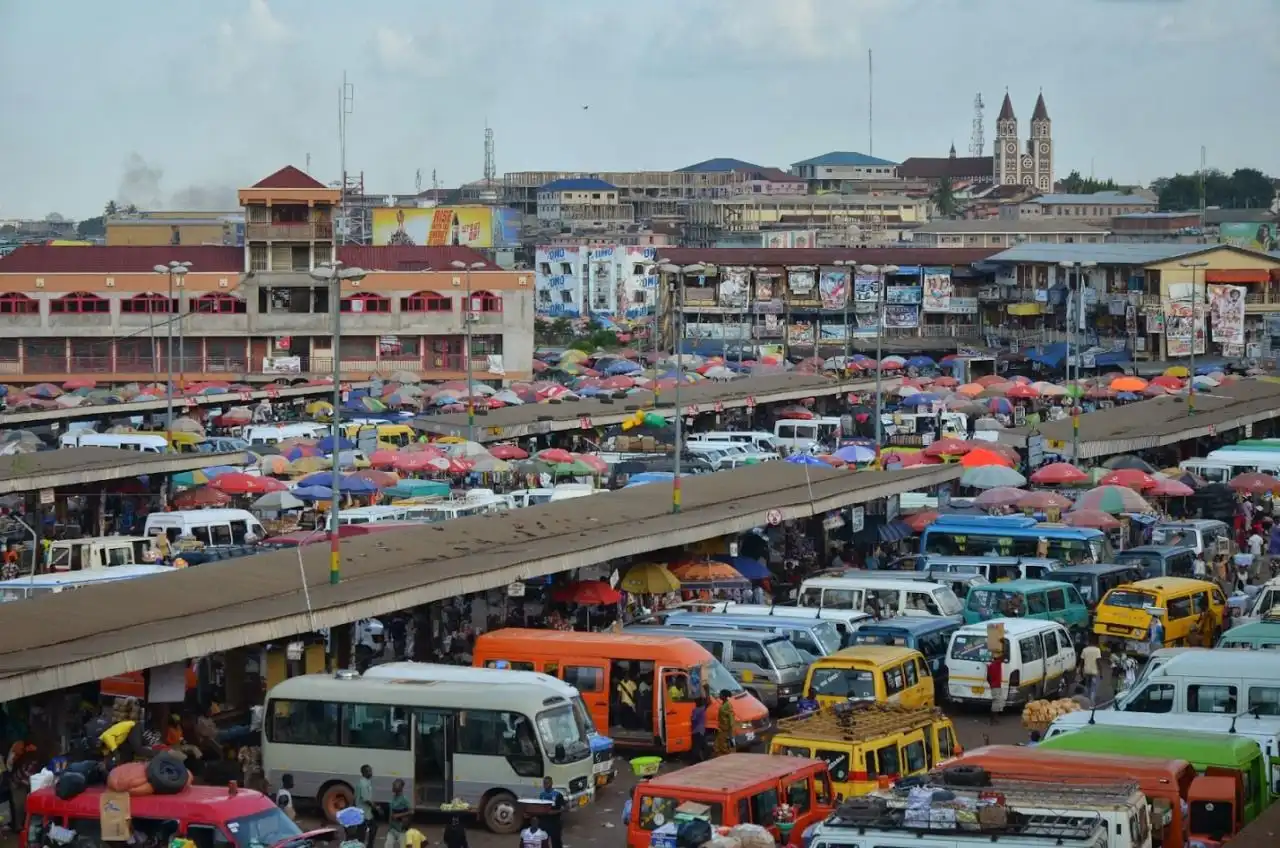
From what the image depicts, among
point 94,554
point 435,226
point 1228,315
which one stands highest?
point 435,226

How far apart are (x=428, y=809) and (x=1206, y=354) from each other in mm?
60892

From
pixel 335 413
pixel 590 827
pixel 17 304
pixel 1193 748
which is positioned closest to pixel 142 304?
pixel 17 304

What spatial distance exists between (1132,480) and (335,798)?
21925 mm

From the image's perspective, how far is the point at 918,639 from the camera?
2369 cm

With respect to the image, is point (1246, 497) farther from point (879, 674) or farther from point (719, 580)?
point (879, 674)

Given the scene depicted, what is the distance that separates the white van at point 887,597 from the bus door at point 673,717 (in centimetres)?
578

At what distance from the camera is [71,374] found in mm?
71188

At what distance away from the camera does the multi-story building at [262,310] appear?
71.2 m

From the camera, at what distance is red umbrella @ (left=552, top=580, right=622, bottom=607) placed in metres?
26.0

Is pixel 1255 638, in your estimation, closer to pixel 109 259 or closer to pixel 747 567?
pixel 747 567

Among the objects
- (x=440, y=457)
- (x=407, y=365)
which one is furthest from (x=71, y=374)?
(x=440, y=457)

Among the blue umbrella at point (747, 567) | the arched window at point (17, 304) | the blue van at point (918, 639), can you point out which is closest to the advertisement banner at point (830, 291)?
the arched window at point (17, 304)

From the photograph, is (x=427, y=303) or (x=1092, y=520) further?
(x=427, y=303)

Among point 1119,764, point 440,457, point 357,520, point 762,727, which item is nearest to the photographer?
point 1119,764
